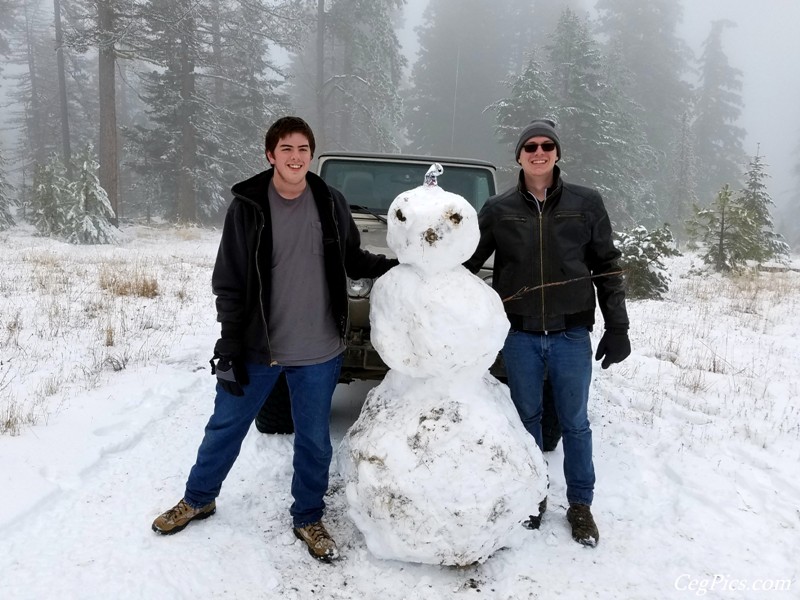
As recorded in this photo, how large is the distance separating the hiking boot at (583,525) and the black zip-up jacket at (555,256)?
992 millimetres

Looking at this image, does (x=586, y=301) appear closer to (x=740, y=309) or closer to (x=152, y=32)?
(x=740, y=309)

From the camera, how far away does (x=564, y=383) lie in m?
2.54

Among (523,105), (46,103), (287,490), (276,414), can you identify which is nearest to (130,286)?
(276,414)

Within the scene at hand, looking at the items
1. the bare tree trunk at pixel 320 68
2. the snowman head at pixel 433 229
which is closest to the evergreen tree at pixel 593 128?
the bare tree trunk at pixel 320 68

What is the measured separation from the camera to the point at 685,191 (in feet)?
88.9

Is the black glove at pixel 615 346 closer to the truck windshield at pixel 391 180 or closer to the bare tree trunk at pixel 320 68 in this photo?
the truck windshield at pixel 391 180

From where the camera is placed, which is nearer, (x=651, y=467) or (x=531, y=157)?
(x=531, y=157)

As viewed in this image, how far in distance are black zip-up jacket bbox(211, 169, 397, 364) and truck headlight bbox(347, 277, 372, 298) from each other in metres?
0.60

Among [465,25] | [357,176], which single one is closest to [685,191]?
[465,25]

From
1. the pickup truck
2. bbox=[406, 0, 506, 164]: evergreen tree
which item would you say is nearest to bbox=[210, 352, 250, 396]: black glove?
the pickup truck

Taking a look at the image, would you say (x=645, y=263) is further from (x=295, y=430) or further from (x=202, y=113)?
(x=202, y=113)

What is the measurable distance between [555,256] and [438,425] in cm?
105

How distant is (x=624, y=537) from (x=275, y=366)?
6.61ft

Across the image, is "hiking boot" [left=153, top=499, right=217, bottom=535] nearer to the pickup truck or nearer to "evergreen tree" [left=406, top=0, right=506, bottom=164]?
the pickup truck
